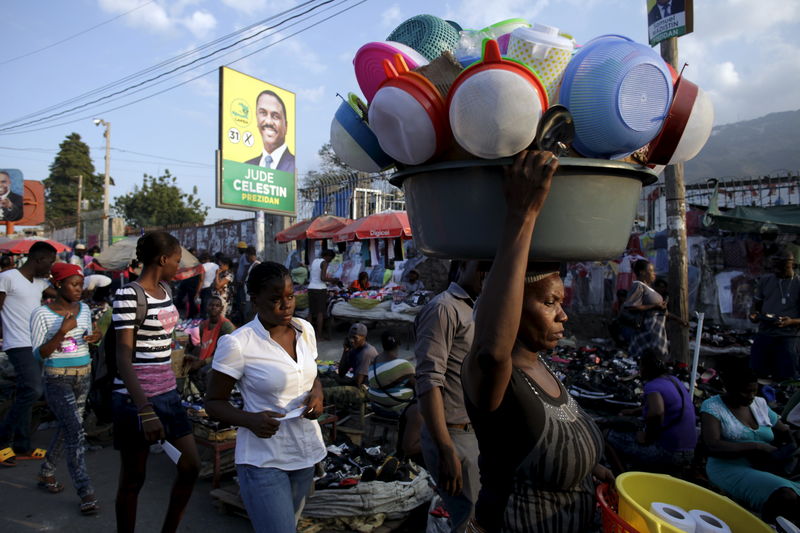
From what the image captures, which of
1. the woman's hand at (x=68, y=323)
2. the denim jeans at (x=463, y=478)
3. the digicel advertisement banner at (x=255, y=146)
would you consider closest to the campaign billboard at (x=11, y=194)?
the digicel advertisement banner at (x=255, y=146)

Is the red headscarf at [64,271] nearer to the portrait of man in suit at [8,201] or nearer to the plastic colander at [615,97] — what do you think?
the plastic colander at [615,97]

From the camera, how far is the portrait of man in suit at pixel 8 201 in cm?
1745

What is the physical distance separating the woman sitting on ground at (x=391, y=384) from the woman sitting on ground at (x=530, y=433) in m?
3.58

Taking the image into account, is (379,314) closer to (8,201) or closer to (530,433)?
(530,433)

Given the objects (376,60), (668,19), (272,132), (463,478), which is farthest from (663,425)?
(272,132)

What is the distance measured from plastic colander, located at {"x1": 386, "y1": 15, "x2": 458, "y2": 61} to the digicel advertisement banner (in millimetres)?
12694

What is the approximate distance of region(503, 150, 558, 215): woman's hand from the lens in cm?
107

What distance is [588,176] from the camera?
3.76 feet

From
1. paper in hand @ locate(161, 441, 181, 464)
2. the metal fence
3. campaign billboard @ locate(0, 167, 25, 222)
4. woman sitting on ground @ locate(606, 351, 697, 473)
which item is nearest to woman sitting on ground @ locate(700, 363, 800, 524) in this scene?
woman sitting on ground @ locate(606, 351, 697, 473)

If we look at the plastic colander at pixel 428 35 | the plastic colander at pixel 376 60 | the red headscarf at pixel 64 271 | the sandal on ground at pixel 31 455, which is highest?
the plastic colander at pixel 428 35

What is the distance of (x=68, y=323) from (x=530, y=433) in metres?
3.83

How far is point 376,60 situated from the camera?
138cm

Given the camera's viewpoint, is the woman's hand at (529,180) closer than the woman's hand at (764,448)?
Yes

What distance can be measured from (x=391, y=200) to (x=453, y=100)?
1391 centimetres
